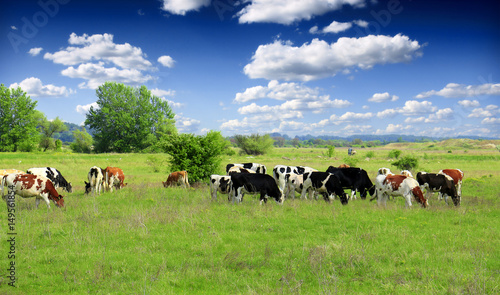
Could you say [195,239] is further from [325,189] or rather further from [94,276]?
[325,189]

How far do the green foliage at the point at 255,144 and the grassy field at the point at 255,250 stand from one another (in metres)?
58.1

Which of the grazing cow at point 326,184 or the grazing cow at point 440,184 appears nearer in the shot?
the grazing cow at point 440,184

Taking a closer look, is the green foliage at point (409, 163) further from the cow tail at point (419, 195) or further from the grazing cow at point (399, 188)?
the cow tail at point (419, 195)

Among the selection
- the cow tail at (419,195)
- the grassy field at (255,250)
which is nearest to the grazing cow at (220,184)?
the grassy field at (255,250)

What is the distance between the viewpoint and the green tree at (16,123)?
2589 inches

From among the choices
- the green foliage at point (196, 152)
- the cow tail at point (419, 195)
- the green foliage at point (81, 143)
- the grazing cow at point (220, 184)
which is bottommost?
the cow tail at point (419, 195)

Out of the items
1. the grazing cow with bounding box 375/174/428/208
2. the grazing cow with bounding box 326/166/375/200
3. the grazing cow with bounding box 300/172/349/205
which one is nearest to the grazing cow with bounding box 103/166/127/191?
the grazing cow with bounding box 300/172/349/205

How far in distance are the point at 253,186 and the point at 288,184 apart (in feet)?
10.9

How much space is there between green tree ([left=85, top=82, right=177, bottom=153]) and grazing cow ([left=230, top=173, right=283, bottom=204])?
5627cm

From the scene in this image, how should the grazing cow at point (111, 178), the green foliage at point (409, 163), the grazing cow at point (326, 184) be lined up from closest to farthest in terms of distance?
the grazing cow at point (326, 184) < the grazing cow at point (111, 178) < the green foliage at point (409, 163)

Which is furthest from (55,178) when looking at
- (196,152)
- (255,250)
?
(255,250)

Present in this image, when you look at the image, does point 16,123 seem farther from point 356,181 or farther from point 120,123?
point 356,181

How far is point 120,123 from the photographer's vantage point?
225ft

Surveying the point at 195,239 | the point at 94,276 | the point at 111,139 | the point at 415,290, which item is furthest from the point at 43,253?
the point at 111,139
